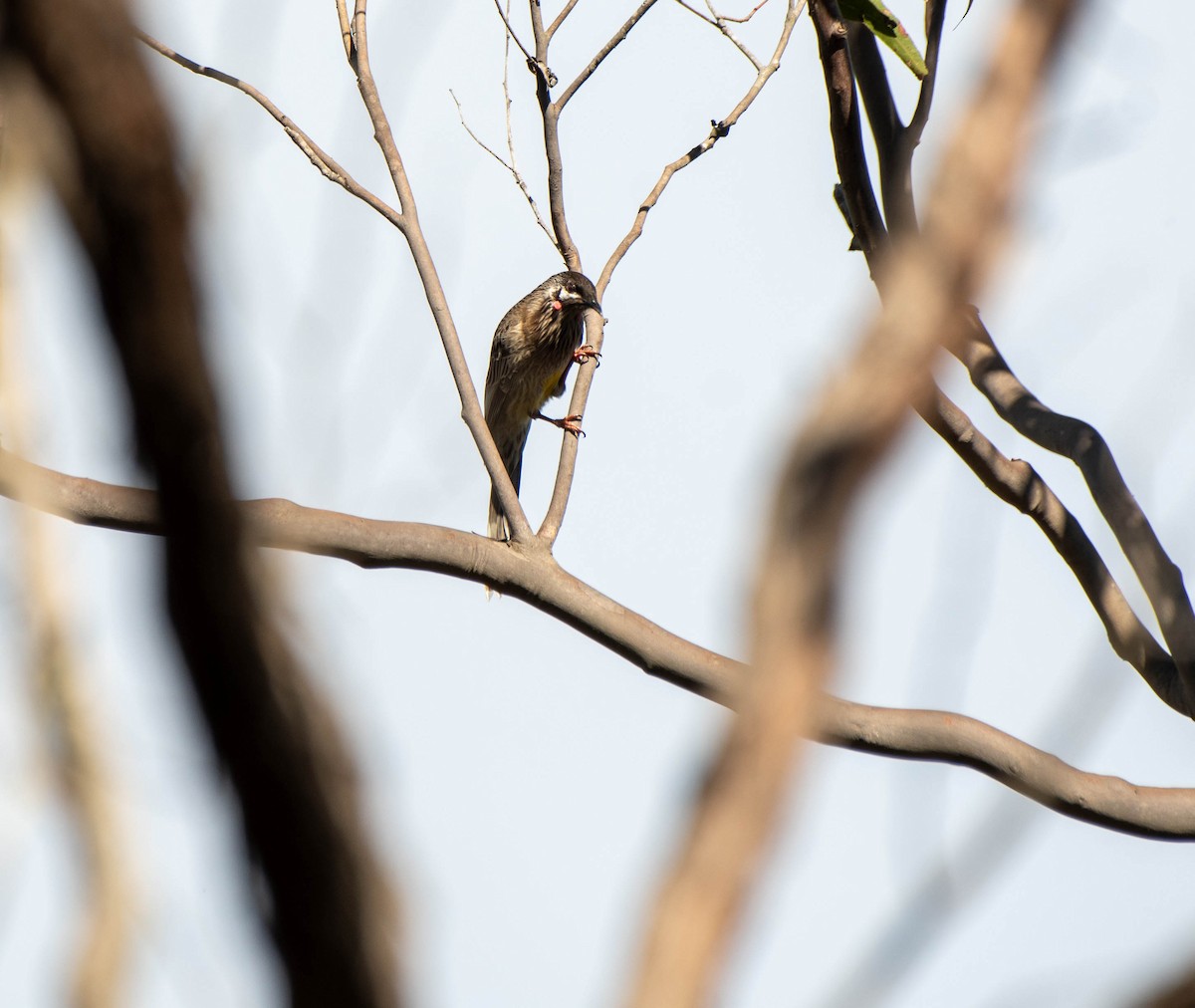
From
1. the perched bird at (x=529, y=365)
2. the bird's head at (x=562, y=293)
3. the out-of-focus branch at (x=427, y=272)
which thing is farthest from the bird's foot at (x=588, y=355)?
the perched bird at (x=529, y=365)

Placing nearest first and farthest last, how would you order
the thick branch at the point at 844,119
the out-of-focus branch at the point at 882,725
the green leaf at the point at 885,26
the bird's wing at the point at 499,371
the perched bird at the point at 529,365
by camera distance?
1. the out-of-focus branch at the point at 882,725
2. the green leaf at the point at 885,26
3. the thick branch at the point at 844,119
4. the perched bird at the point at 529,365
5. the bird's wing at the point at 499,371

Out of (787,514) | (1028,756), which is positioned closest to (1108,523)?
(1028,756)

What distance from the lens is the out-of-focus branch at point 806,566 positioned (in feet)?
3.16

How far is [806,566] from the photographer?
98 cm

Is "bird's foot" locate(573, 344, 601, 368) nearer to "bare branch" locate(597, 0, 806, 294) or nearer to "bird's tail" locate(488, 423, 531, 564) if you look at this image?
"bare branch" locate(597, 0, 806, 294)

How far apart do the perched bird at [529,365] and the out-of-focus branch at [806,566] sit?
8.50m

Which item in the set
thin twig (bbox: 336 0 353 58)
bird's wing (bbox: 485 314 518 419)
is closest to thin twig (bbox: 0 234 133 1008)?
thin twig (bbox: 336 0 353 58)

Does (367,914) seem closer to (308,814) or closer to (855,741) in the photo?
(308,814)

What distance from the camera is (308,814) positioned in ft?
3.29

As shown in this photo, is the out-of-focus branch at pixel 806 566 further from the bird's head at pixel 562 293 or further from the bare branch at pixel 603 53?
the bird's head at pixel 562 293

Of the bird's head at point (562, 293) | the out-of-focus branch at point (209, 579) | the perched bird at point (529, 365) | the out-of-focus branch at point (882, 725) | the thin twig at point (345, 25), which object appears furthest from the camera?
the perched bird at point (529, 365)

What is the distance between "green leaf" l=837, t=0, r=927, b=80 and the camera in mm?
3086

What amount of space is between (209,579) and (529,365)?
28.8 ft

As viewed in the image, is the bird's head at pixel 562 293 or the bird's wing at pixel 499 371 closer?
the bird's head at pixel 562 293
